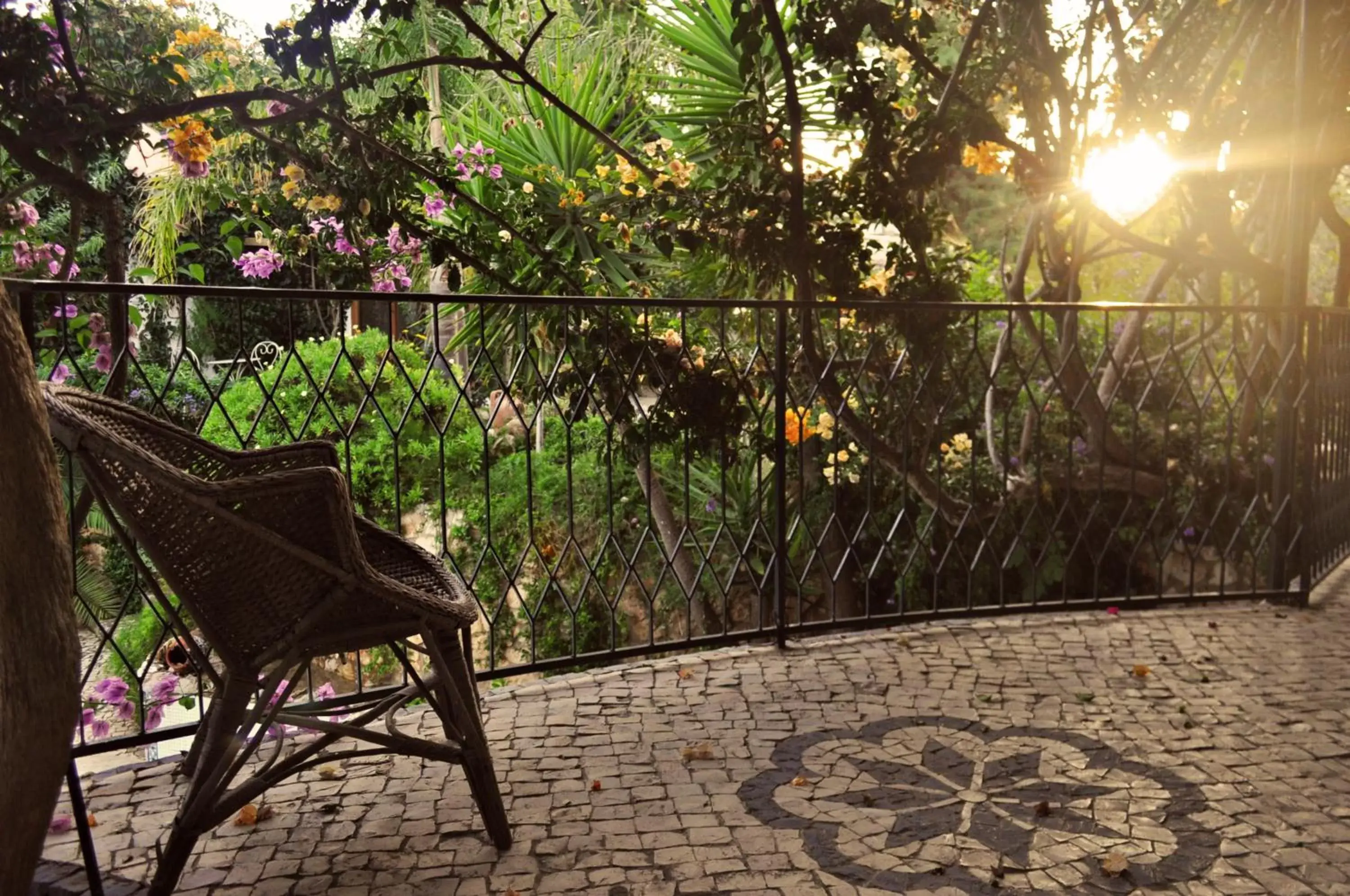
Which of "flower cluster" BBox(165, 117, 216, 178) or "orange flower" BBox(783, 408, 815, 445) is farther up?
"flower cluster" BBox(165, 117, 216, 178)

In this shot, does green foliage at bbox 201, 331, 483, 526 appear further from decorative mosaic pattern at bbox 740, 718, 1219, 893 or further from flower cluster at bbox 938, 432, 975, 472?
decorative mosaic pattern at bbox 740, 718, 1219, 893

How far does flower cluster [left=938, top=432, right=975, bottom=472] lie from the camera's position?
6.37 m

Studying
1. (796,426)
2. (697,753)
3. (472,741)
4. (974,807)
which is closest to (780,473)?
(796,426)

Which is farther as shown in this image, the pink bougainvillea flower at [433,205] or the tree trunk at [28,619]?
the pink bougainvillea flower at [433,205]

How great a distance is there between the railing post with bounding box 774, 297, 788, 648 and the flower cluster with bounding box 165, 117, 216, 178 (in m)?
2.06

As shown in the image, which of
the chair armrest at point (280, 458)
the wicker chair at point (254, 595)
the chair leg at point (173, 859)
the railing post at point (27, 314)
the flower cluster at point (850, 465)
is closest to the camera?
the wicker chair at point (254, 595)

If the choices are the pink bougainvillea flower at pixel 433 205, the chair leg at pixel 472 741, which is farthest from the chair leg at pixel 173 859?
the pink bougainvillea flower at pixel 433 205

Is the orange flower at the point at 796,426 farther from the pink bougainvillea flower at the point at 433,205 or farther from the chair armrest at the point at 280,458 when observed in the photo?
the chair armrest at the point at 280,458

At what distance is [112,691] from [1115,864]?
2.61 metres

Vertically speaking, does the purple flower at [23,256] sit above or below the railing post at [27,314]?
above

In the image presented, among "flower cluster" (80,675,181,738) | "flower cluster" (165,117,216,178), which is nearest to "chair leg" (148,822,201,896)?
"flower cluster" (80,675,181,738)

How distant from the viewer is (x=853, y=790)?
3.03 metres

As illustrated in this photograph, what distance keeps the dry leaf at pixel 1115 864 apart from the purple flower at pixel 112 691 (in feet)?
8.42

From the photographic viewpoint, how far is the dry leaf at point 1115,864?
2555mm
